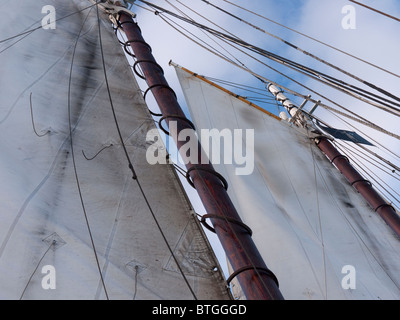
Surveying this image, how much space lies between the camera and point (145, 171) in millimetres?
6387

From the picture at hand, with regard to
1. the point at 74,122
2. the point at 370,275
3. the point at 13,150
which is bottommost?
the point at 370,275

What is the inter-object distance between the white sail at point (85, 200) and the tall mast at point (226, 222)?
28.6 inches

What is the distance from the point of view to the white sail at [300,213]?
800 centimetres

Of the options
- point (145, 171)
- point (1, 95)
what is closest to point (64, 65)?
point (1, 95)

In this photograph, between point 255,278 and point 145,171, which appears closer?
point 255,278

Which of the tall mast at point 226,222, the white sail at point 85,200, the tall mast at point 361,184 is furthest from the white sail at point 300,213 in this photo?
the tall mast at point 226,222

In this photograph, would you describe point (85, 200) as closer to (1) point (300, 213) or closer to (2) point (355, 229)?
(1) point (300, 213)

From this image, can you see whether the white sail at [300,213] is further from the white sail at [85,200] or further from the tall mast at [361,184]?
the white sail at [85,200]

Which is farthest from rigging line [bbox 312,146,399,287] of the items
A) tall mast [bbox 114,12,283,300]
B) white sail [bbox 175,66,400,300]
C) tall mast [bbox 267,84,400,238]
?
tall mast [bbox 114,12,283,300]

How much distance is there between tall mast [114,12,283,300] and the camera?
4.01 metres

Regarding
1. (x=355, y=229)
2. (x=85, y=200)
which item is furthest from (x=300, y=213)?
(x=85, y=200)

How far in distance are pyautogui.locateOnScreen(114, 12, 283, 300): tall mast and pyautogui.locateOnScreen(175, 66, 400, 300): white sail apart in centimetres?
333
